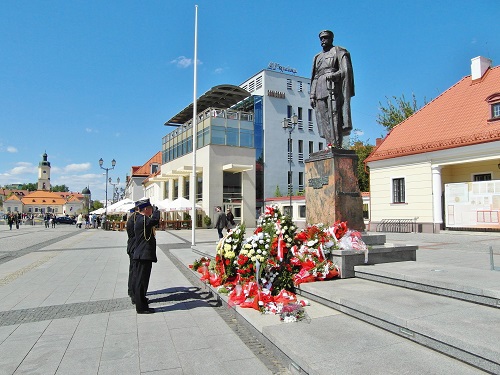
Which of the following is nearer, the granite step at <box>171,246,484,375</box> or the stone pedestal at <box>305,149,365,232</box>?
the granite step at <box>171,246,484,375</box>

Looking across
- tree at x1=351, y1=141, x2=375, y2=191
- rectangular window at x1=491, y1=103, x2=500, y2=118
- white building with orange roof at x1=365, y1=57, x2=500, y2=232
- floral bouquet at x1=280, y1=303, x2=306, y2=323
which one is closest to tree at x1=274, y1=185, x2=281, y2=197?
tree at x1=351, y1=141, x2=375, y2=191

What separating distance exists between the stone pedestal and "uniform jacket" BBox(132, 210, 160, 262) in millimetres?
3608

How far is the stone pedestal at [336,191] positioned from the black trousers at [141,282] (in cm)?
379

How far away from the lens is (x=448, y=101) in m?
22.5

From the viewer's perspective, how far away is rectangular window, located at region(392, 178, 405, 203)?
22.5 metres

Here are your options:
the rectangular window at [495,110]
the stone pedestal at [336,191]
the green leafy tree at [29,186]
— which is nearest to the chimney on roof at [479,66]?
the rectangular window at [495,110]

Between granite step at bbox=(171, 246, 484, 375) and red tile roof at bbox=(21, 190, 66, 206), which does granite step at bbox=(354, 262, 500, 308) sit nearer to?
granite step at bbox=(171, 246, 484, 375)

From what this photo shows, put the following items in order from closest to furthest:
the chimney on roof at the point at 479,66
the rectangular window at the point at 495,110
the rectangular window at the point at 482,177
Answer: the rectangular window at the point at 495,110, the rectangular window at the point at 482,177, the chimney on roof at the point at 479,66

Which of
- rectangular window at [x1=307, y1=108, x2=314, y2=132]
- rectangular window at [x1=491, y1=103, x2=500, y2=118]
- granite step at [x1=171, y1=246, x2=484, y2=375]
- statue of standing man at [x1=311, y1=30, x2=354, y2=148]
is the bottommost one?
granite step at [x1=171, y1=246, x2=484, y2=375]

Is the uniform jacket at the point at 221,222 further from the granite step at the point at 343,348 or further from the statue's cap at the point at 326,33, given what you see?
the granite step at the point at 343,348

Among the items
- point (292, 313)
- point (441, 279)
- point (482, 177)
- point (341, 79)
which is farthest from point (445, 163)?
point (292, 313)

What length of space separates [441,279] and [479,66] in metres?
21.9

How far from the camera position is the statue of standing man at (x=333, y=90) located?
26.6 ft

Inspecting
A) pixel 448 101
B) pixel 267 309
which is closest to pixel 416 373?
pixel 267 309
